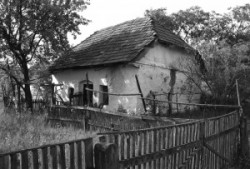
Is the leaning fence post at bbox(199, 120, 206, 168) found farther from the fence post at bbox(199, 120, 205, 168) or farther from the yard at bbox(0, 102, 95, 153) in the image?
the yard at bbox(0, 102, 95, 153)

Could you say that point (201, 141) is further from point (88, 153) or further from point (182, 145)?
point (88, 153)

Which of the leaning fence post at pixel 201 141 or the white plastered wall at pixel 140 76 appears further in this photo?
the white plastered wall at pixel 140 76

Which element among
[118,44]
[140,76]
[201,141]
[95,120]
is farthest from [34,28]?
[201,141]

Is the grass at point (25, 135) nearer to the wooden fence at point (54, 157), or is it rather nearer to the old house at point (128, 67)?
the wooden fence at point (54, 157)

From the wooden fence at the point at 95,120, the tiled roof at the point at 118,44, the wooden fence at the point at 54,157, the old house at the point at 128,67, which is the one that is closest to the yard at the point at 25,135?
the wooden fence at the point at 95,120

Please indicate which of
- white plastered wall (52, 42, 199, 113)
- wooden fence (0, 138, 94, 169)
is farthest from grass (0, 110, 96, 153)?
white plastered wall (52, 42, 199, 113)

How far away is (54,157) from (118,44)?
1176 cm

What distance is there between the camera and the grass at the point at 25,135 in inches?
213

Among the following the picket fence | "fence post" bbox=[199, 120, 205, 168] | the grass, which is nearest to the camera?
the picket fence

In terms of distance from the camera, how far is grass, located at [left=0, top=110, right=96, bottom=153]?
541cm

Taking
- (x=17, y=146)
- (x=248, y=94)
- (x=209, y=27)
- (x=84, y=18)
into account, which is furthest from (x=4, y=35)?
(x=209, y=27)

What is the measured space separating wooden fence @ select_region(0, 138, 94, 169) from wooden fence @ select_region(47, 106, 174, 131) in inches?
147

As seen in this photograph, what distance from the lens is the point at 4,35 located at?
12969mm

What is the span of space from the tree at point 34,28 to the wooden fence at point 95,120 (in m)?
4.30
